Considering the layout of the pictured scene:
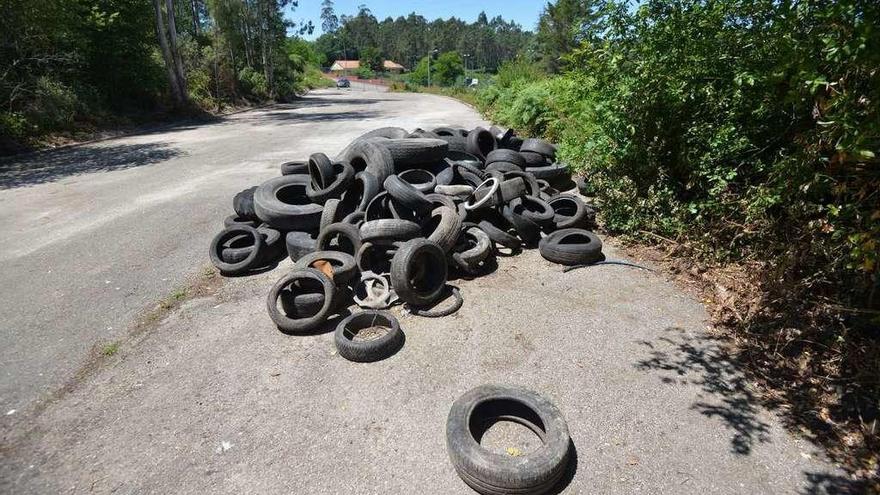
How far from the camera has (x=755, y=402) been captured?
141 inches

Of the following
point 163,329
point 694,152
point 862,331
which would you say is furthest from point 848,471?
point 163,329

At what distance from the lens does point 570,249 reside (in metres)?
5.92

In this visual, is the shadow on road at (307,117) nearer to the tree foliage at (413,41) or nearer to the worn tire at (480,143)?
the worn tire at (480,143)

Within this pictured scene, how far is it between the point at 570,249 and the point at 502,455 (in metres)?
3.53


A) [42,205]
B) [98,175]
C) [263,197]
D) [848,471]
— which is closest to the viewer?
[848,471]

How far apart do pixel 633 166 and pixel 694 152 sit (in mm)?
1011

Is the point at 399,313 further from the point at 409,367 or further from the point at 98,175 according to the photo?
the point at 98,175

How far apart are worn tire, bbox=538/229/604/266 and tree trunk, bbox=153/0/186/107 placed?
2339 centimetres

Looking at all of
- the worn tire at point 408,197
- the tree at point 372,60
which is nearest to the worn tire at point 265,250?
the worn tire at point 408,197

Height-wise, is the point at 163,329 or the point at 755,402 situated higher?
the point at 755,402

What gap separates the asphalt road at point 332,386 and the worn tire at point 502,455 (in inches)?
6.2

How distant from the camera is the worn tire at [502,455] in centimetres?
280

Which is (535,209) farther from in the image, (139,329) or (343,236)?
(139,329)

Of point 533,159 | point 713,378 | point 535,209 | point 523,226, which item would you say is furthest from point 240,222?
point 713,378
